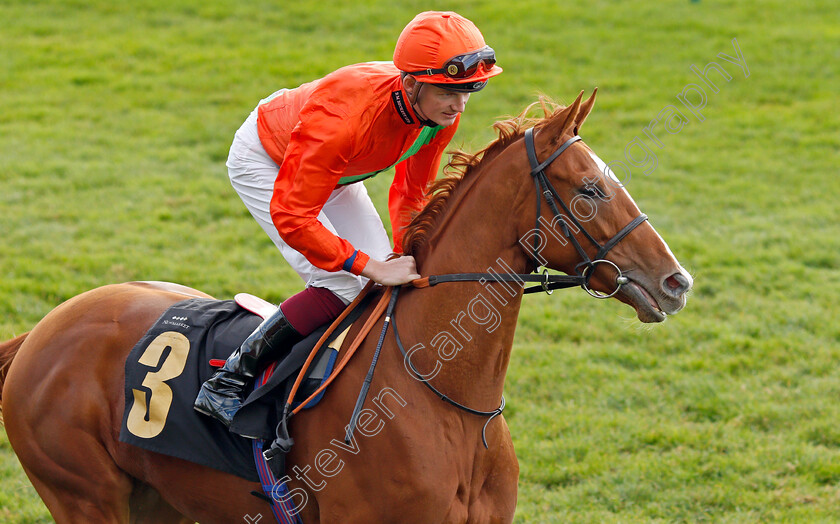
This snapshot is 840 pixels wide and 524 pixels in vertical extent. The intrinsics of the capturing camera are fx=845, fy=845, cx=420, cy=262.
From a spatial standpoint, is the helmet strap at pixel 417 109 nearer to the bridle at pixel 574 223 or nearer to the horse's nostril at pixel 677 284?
the bridle at pixel 574 223

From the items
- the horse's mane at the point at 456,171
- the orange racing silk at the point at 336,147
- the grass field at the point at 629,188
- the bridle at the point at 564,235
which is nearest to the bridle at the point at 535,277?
the bridle at the point at 564,235

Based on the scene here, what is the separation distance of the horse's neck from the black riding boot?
52 cm

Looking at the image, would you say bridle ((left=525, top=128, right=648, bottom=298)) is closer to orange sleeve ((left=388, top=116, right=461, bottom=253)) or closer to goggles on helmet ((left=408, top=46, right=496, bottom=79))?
goggles on helmet ((left=408, top=46, right=496, bottom=79))

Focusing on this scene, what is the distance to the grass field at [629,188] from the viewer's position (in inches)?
208

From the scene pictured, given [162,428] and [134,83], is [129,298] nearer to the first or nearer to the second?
[162,428]

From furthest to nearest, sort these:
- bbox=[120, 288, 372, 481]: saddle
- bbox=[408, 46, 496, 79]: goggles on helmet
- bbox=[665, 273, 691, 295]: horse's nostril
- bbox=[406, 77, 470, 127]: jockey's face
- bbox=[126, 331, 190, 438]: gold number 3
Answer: bbox=[126, 331, 190, 438]: gold number 3, bbox=[120, 288, 372, 481]: saddle, bbox=[406, 77, 470, 127]: jockey's face, bbox=[408, 46, 496, 79]: goggles on helmet, bbox=[665, 273, 691, 295]: horse's nostril

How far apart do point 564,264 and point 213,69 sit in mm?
10955

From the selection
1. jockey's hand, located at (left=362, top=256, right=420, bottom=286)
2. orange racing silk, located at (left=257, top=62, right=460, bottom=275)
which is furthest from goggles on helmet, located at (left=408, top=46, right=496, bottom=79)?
jockey's hand, located at (left=362, top=256, right=420, bottom=286)

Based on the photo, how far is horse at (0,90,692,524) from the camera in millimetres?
2959

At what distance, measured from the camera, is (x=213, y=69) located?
1294 cm

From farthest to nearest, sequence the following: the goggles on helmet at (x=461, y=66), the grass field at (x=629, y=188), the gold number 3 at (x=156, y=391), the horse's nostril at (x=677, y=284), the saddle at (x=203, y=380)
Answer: the grass field at (x=629, y=188) → the gold number 3 at (x=156, y=391) → the saddle at (x=203, y=380) → the goggles on helmet at (x=461, y=66) → the horse's nostril at (x=677, y=284)

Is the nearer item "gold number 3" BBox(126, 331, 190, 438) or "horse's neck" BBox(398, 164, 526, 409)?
"horse's neck" BBox(398, 164, 526, 409)

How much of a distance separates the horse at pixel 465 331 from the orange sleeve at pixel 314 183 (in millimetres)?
361

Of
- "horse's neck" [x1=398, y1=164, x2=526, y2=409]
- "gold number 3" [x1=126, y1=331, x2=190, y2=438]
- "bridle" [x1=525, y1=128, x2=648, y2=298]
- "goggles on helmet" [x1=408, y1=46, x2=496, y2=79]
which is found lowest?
"gold number 3" [x1=126, y1=331, x2=190, y2=438]
